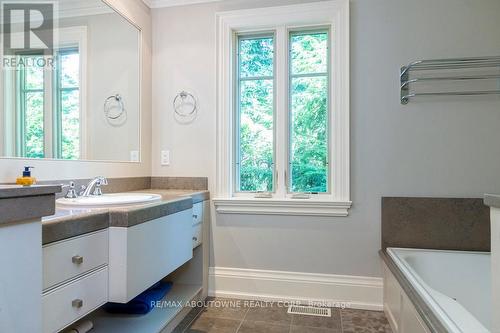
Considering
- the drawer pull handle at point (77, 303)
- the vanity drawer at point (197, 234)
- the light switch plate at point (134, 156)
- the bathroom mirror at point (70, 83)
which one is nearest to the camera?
the drawer pull handle at point (77, 303)

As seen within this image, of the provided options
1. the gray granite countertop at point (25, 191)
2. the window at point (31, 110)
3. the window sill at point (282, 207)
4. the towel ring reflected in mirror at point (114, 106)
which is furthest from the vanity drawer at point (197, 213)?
the gray granite countertop at point (25, 191)

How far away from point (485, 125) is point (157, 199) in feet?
7.10

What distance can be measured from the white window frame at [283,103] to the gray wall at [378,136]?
67 millimetres

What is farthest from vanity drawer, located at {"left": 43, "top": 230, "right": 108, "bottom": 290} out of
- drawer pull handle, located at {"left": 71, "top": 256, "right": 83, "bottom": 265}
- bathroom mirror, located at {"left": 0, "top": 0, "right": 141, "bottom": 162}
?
bathroom mirror, located at {"left": 0, "top": 0, "right": 141, "bottom": 162}

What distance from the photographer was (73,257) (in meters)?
1.08

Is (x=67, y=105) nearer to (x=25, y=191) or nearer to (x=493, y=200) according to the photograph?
(x=25, y=191)

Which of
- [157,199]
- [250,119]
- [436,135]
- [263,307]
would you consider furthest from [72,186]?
[436,135]

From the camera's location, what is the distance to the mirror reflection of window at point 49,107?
1.42 m

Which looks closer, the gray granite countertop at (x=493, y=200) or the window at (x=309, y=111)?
the gray granite countertop at (x=493, y=200)

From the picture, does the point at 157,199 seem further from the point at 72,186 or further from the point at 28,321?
the point at 28,321

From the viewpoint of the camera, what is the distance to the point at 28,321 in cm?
78

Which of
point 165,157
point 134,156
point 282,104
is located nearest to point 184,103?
point 165,157

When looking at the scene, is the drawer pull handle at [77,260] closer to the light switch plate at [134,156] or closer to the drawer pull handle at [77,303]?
the drawer pull handle at [77,303]

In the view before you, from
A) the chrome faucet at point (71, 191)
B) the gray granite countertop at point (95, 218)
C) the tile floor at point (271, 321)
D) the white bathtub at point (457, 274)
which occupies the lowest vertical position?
the tile floor at point (271, 321)
